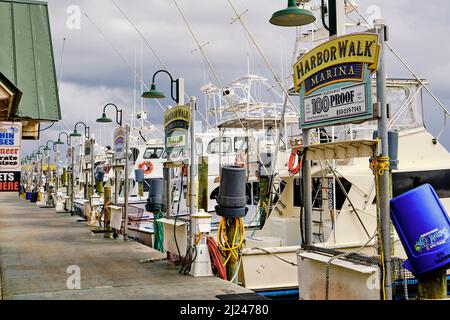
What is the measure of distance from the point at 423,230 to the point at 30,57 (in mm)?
8530

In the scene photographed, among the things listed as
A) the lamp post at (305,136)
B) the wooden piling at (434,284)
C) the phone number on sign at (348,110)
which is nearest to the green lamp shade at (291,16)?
the lamp post at (305,136)

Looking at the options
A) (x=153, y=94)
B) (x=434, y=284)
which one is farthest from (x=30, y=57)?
(x=434, y=284)

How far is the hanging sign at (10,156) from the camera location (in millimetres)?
8516

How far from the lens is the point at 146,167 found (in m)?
27.6

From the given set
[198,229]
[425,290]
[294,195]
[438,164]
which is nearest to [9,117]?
[198,229]

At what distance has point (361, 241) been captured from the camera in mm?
10352

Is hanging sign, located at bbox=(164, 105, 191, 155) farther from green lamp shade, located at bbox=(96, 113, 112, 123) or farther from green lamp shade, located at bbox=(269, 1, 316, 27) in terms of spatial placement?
green lamp shade, located at bbox=(96, 113, 112, 123)

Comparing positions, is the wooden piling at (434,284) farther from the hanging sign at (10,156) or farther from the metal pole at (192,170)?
the hanging sign at (10,156)

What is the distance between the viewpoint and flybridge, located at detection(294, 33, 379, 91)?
5641mm

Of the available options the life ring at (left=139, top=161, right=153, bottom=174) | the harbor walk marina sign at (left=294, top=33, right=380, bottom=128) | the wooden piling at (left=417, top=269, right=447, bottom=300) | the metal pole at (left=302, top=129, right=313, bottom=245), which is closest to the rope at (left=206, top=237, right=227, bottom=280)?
the metal pole at (left=302, top=129, right=313, bottom=245)

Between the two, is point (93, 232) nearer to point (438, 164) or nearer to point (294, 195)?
point (294, 195)

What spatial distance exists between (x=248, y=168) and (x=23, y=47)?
689 centimetres

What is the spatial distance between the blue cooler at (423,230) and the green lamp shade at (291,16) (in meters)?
3.05

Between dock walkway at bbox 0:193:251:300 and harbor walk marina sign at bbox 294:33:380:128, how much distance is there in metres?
3.01
